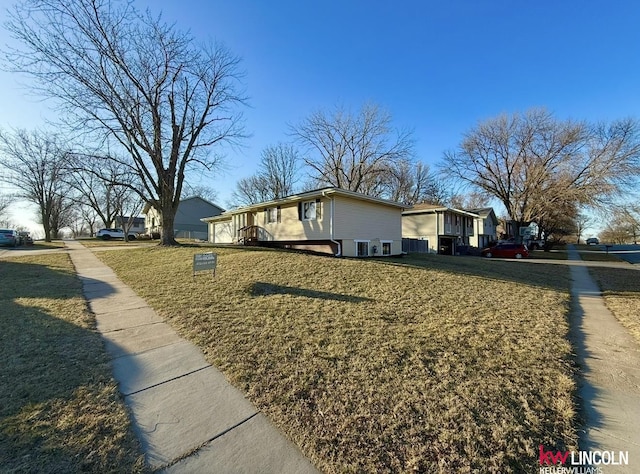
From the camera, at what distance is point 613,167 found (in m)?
22.8

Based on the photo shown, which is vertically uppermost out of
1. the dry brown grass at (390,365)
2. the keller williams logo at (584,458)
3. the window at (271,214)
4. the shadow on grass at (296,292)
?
the window at (271,214)

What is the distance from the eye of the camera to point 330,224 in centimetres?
1342

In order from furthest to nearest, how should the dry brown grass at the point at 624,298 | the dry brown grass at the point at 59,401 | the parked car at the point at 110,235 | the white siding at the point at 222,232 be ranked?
the parked car at the point at 110,235 → the white siding at the point at 222,232 → the dry brown grass at the point at 624,298 → the dry brown grass at the point at 59,401

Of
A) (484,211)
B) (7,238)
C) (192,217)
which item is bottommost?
(7,238)

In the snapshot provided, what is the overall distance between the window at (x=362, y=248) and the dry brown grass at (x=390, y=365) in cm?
721

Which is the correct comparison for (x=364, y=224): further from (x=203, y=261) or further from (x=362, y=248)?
(x=203, y=261)

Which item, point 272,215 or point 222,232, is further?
point 222,232

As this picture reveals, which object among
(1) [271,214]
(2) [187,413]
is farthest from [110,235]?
(2) [187,413]

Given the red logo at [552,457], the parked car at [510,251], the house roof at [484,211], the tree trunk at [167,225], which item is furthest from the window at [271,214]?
the house roof at [484,211]

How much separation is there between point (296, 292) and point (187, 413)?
4.11 m

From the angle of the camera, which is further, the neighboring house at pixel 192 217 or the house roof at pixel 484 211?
the neighboring house at pixel 192 217

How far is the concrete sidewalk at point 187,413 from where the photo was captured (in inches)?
80.0

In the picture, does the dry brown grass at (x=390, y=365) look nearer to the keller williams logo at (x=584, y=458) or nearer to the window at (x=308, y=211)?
the keller williams logo at (x=584, y=458)

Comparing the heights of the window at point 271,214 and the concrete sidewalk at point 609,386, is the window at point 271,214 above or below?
above
